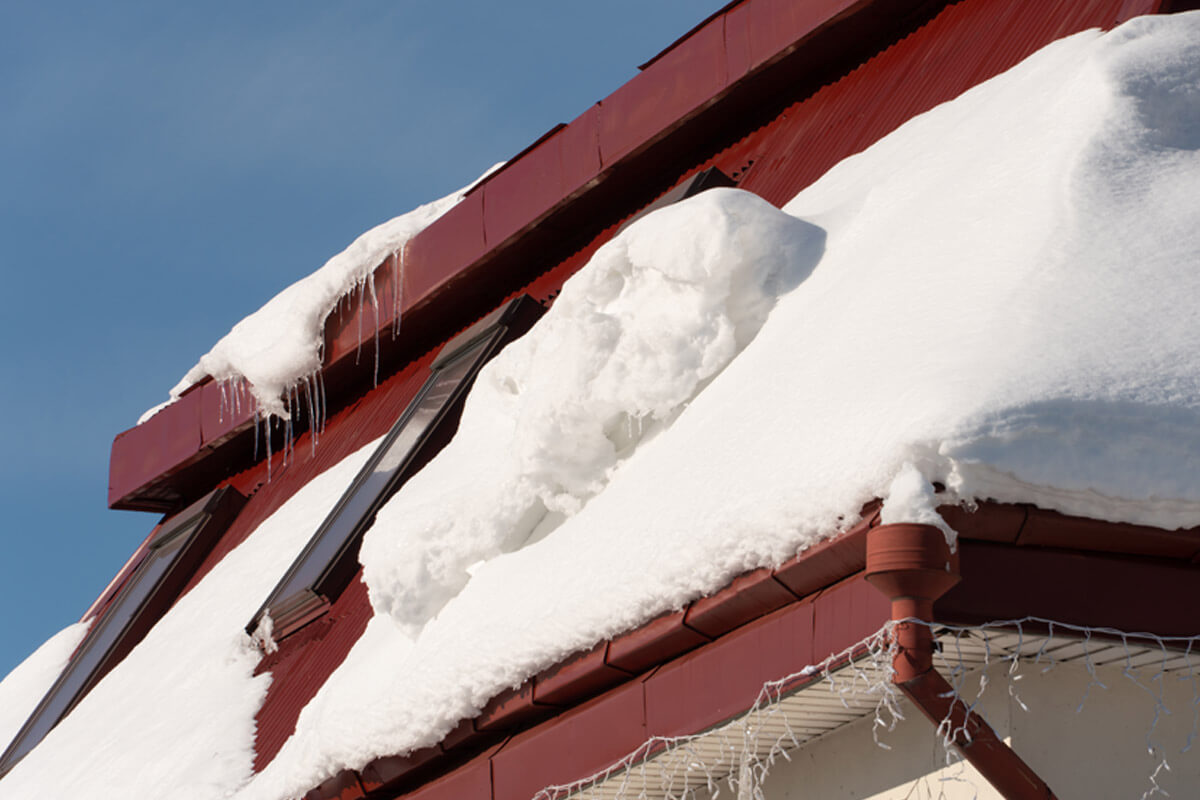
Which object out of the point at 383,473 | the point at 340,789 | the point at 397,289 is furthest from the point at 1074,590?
the point at 397,289

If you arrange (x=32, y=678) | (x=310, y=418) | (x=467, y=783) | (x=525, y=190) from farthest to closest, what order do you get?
(x=32, y=678) → (x=310, y=418) → (x=525, y=190) → (x=467, y=783)

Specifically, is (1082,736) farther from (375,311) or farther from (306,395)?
(306,395)

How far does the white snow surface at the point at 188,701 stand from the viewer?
15.0ft

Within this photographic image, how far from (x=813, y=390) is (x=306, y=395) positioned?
4.75 metres

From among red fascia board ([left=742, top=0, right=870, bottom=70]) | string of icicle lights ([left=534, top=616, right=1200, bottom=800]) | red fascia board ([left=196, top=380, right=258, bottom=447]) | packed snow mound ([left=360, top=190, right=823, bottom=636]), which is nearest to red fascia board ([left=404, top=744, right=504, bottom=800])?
string of icicle lights ([left=534, top=616, right=1200, bottom=800])

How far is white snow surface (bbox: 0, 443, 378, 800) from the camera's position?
15.0 ft

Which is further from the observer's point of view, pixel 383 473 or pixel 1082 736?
pixel 383 473

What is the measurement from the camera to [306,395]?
22.9ft

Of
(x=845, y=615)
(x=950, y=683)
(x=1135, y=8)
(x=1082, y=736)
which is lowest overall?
(x=1082, y=736)

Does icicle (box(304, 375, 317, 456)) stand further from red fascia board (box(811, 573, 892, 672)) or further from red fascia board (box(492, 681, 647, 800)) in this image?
red fascia board (box(811, 573, 892, 672))

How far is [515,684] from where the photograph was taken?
10.2 ft

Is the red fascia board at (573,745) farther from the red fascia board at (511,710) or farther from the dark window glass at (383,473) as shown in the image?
the dark window glass at (383,473)

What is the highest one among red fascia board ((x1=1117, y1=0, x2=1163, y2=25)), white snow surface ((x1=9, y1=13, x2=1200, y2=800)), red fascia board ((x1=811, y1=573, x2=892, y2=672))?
red fascia board ((x1=1117, y1=0, x2=1163, y2=25))

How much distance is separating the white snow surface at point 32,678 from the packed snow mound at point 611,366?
4.13 meters
